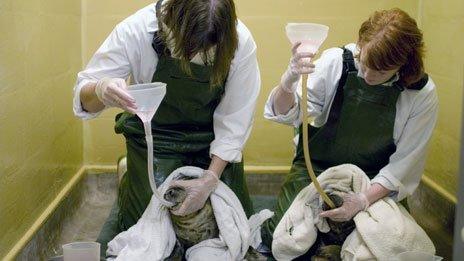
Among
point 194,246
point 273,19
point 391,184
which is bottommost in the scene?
point 194,246

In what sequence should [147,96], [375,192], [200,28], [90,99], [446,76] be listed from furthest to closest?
1. [446,76]
2. [375,192]
3. [90,99]
4. [200,28]
5. [147,96]

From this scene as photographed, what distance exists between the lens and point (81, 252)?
1.71 m

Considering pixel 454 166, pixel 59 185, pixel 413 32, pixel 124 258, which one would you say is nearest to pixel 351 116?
pixel 413 32

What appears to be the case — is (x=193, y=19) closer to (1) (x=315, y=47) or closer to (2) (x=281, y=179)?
(1) (x=315, y=47)

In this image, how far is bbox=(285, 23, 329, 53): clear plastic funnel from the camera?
1680 mm

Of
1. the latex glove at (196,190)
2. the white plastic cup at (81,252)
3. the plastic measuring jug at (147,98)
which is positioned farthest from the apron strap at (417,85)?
the white plastic cup at (81,252)

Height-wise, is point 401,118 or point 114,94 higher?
point 114,94

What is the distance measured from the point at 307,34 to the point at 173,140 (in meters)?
0.66

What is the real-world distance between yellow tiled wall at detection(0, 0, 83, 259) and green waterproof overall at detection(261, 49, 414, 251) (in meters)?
0.85

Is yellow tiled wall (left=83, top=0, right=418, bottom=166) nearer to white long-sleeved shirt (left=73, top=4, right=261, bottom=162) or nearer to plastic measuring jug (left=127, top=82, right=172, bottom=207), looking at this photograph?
white long-sleeved shirt (left=73, top=4, right=261, bottom=162)

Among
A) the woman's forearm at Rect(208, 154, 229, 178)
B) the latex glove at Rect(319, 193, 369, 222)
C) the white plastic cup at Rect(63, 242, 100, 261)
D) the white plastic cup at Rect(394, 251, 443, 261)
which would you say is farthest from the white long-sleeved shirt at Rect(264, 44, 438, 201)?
the white plastic cup at Rect(63, 242, 100, 261)

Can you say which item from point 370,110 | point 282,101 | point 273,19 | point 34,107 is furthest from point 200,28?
point 273,19

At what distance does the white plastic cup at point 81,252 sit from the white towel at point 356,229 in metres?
0.59

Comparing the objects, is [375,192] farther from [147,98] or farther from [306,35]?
[147,98]
